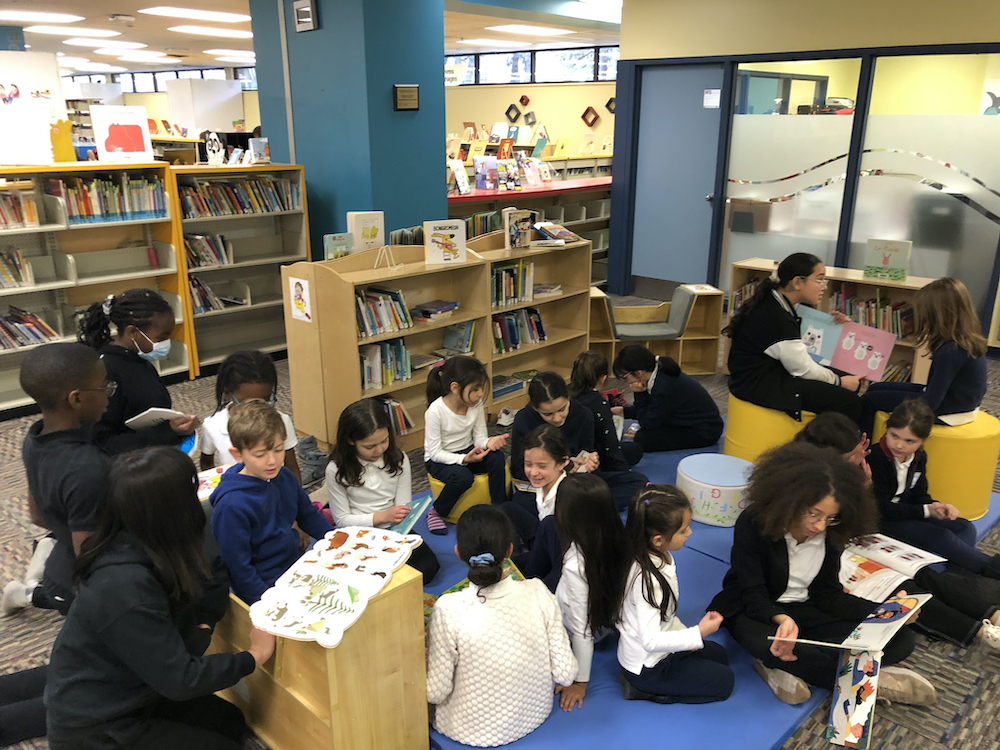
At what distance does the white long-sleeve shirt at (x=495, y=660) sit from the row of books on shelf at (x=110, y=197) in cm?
420

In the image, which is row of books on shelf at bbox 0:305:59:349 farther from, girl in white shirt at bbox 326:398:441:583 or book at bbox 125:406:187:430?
girl in white shirt at bbox 326:398:441:583

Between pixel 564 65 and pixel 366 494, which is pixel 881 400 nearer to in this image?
pixel 366 494

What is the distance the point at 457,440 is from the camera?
3.52m

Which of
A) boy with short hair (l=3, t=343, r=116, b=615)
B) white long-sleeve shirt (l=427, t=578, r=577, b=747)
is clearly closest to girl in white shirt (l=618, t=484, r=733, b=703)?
white long-sleeve shirt (l=427, t=578, r=577, b=747)

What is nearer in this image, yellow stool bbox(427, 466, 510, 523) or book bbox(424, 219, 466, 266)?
yellow stool bbox(427, 466, 510, 523)

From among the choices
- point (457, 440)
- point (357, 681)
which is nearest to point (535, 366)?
point (457, 440)

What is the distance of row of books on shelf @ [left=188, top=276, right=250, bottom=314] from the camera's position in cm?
557

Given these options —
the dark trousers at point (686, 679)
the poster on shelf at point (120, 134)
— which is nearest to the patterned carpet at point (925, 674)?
→ the dark trousers at point (686, 679)

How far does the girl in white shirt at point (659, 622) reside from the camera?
7.14 feet

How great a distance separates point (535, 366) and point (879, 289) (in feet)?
7.79

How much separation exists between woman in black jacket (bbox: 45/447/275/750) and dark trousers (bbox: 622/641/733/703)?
3.99 ft

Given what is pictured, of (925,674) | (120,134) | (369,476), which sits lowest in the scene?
(925,674)

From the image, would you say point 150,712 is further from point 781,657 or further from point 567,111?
point 567,111

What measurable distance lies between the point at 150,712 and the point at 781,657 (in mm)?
1832
